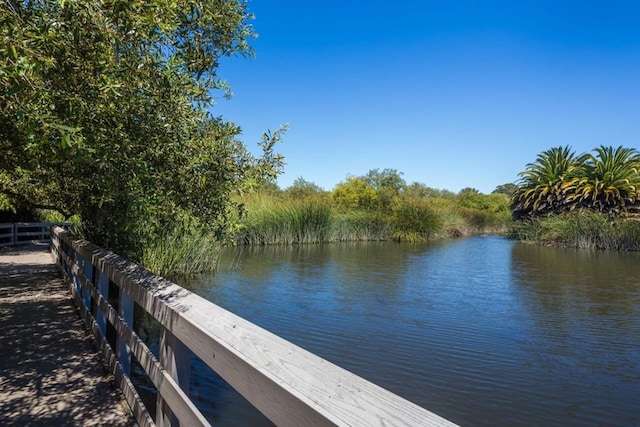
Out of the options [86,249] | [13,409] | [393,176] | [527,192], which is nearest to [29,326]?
[86,249]

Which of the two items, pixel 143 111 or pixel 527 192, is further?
pixel 527 192

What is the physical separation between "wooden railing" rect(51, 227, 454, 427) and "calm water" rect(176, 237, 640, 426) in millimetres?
1967

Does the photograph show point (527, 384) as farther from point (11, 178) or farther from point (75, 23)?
point (11, 178)

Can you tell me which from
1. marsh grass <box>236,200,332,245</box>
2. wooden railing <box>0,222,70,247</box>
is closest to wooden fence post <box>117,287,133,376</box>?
wooden railing <box>0,222,70,247</box>

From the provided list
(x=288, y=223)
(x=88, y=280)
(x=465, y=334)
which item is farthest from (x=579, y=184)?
(x=88, y=280)

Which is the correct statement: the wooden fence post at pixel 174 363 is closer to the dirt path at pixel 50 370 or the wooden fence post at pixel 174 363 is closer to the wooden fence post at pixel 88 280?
the dirt path at pixel 50 370

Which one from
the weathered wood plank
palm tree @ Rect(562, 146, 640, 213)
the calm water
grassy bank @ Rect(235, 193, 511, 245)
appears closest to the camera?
the weathered wood plank

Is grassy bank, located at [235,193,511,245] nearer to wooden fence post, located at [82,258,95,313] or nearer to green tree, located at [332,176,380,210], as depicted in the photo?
→ green tree, located at [332,176,380,210]

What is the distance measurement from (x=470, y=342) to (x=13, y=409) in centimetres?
611

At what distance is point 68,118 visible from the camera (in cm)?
336

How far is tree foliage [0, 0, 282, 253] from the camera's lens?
2871 mm

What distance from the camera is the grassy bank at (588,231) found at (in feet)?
87.8

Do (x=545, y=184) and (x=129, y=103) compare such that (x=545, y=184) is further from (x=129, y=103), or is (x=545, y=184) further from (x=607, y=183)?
(x=129, y=103)

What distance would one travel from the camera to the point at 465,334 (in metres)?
7.83
